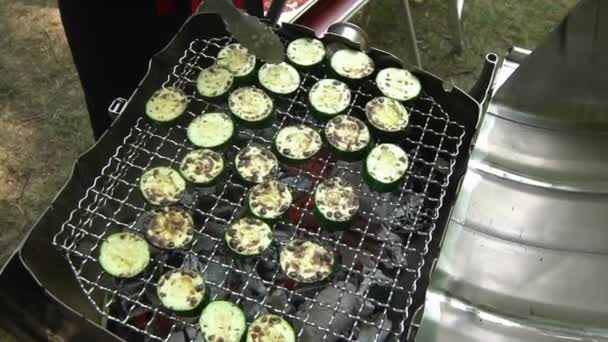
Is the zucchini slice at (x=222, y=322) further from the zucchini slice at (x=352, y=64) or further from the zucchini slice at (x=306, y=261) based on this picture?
the zucchini slice at (x=352, y=64)

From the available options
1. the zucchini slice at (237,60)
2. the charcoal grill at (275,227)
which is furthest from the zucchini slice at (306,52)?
the zucchini slice at (237,60)

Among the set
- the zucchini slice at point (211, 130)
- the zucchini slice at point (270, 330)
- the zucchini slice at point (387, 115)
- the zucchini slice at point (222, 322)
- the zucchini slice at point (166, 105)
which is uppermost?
the zucchini slice at point (387, 115)

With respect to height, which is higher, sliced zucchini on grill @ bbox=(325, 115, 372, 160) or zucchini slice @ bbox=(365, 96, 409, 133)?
zucchini slice @ bbox=(365, 96, 409, 133)

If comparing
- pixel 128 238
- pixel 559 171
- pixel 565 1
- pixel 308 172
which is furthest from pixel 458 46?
pixel 128 238

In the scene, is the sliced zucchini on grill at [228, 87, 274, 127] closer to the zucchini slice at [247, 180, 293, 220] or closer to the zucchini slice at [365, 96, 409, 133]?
the zucchini slice at [247, 180, 293, 220]

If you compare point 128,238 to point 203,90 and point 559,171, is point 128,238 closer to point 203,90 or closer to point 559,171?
point 203,90

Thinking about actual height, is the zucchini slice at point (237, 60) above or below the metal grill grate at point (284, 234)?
above

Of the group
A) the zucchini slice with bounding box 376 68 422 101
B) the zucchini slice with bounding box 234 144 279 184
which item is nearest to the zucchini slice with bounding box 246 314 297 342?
the zucchini slice with bounding box 234 144 279 184
